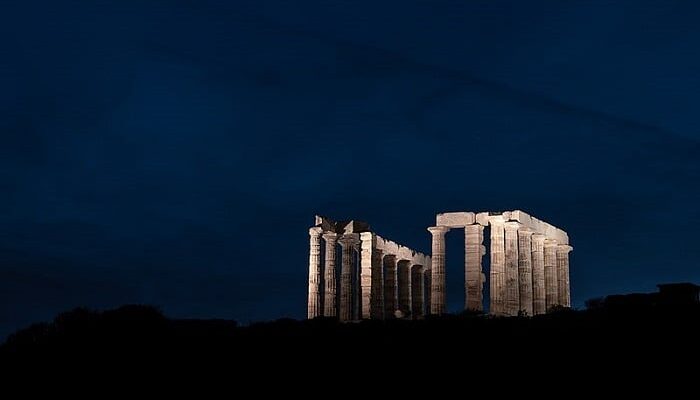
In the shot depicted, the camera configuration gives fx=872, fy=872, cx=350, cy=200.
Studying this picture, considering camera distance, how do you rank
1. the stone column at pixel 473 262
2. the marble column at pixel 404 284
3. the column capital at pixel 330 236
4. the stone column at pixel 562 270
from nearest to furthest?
the stone column at pixel 473 262 < the column capital at pixel 330 236 < the stone column at pixel 562 270 < the marble column at pixel 404 284

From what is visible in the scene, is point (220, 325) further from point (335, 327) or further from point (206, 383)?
point (206, 383)

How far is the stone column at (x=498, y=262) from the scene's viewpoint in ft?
177

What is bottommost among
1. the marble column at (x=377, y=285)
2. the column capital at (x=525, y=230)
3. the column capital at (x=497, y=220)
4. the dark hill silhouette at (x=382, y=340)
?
the dark hill silhouette at (x=382, y=340)

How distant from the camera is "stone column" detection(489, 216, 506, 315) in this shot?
54094mm

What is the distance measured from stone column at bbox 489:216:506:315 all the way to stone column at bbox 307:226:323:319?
460 inches

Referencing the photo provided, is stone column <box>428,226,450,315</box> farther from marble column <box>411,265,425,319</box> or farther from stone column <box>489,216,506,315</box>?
marble column <box>411,265,425,319</box>

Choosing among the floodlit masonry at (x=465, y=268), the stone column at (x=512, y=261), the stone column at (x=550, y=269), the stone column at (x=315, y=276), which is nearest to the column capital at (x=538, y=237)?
the floodlit masonry at (x=465, y=268)

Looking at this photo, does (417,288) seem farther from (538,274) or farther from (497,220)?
(497,220)

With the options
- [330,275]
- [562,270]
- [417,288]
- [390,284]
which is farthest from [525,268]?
[417,288]

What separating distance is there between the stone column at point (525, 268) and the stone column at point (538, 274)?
1732mm

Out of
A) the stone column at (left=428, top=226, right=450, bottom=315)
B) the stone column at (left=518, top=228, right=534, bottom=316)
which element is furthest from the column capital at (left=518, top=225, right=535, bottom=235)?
the stone column at (left=428, top=226, right=450, bottom=315)

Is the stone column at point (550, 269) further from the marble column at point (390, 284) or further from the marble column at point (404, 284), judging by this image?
the marble column at point (390, 284)

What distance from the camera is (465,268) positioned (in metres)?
55.7

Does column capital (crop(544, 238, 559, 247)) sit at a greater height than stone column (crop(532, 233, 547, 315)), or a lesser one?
greater
